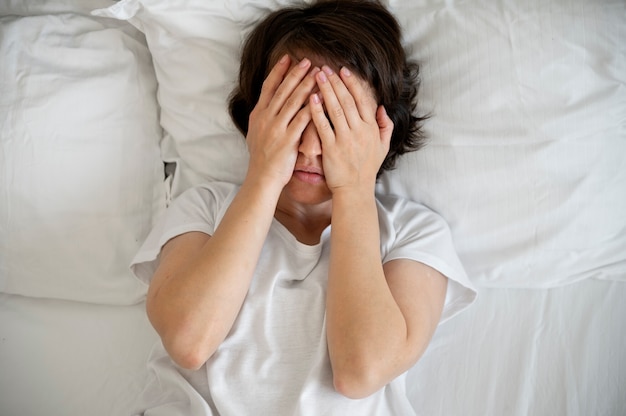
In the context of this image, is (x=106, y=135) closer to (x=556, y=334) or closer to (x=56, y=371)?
(x=56, y=371)

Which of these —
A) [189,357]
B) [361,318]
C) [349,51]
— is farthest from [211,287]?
[349,51]

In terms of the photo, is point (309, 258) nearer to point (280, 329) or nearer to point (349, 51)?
point (280, 329)

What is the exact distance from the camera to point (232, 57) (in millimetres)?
1137

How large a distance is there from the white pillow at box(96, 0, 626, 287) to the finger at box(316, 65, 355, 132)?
0.81 ft

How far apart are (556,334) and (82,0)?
4.03ft

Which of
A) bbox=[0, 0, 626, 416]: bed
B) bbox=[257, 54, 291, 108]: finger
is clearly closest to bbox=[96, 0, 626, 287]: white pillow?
bbox=[0, 0, 626, 416]: bed

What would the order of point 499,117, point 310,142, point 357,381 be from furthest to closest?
point 499,117, point 310,142, point 357,381

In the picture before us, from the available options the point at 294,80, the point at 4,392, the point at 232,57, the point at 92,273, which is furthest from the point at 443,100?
the point at 4,392

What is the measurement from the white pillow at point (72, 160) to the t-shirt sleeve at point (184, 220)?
152 millimetres

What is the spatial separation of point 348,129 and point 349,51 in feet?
0.45

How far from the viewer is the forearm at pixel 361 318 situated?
84 centimetres

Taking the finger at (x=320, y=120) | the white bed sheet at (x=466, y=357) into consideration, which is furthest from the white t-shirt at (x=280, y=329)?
the finger at (x=320, y=120)

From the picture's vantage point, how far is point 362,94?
94 cm

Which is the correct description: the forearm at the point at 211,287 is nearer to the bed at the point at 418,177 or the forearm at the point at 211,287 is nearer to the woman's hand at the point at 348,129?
the woman's hand at the point at 348,129
